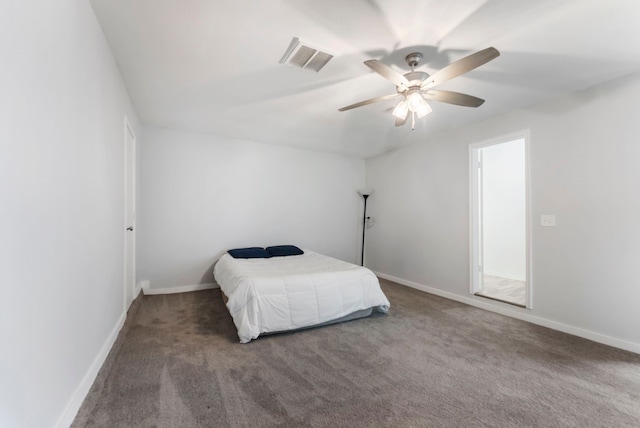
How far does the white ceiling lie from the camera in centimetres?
172

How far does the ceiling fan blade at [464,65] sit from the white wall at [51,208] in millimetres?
2095

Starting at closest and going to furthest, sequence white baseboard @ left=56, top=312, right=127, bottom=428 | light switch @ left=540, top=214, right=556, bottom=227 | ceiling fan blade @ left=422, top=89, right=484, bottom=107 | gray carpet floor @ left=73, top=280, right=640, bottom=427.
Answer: white baseboard @ left=56, top=312, right=127, bottom=428 → gray carpet floor @ left=73, top=280, right=640, bottom=427 → ceiling fan blade @ left=422, top=89, right=484, bottom=107 → light switch @ left=540, top=214, right=556, bottom=227

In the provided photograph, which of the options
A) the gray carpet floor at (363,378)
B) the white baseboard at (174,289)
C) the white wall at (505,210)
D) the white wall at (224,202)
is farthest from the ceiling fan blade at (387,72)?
the white baseboard at (174,289)

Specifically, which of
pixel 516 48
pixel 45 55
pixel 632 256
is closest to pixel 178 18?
pixel 45 55

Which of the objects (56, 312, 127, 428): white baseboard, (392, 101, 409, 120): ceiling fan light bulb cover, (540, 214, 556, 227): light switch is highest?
(392, 101, 409, 120): ceiling fan light bulb cover

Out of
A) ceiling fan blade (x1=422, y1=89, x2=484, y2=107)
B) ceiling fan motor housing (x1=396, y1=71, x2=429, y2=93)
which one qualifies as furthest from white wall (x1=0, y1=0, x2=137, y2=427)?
ceiling fan blade (x1=422, y1=89, x2=484, y2=107)

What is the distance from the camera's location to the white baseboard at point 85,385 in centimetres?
135

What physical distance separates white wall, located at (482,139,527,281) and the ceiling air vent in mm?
3840

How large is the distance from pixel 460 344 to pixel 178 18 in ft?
10.9

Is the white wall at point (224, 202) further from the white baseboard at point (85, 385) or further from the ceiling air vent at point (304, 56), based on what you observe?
the ceiling air vent at point (304, 56)

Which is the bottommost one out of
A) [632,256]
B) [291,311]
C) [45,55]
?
[291,311]

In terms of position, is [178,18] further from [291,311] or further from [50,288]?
[291,311]

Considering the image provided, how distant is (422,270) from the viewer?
4.35 metres

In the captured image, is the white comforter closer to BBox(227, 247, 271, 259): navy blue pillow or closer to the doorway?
BBox(227, 247, 271, 259): navy blue pillow
